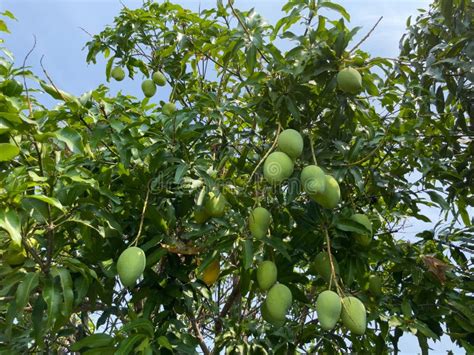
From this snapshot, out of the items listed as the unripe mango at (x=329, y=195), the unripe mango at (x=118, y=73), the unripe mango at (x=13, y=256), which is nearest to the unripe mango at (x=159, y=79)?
the unripe mango at (x=118, y=73)

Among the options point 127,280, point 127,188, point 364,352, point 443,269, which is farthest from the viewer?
point 364,352

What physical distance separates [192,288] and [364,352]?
0.81m

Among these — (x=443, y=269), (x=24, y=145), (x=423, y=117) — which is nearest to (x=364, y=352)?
(x=443, y=269)

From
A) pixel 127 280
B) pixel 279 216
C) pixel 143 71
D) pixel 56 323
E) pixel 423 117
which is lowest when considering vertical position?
pixel 56 323

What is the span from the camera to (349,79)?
5.62ft

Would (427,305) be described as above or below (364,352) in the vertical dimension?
above

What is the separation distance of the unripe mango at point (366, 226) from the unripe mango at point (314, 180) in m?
0.27

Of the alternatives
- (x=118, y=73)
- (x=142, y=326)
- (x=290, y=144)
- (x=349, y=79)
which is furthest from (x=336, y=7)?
(x=118, y=73)

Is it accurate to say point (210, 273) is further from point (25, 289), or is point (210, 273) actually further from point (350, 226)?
point (25, 289)

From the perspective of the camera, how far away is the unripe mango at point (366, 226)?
176 centimetres

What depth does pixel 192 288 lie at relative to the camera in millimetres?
1994

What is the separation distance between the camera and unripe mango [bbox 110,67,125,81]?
10.1 feet

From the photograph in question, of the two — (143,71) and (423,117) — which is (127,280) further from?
(143,71)

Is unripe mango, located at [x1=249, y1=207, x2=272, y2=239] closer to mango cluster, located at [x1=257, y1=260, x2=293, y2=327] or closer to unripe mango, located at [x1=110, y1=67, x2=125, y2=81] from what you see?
mango cluster, located at [x1=257, y1=260, x2=293, y2=327]
